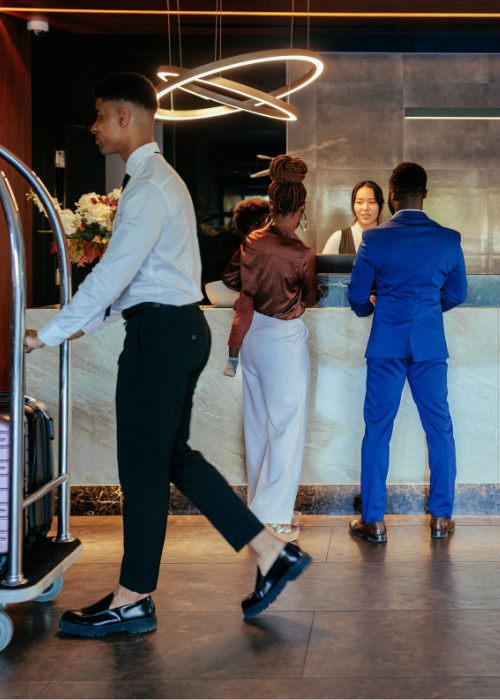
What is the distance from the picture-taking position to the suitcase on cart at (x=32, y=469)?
7.35 ft

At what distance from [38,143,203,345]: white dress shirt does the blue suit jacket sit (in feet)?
4.05

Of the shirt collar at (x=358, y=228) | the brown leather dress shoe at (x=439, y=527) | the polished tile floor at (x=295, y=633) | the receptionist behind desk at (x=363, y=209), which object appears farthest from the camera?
the shirt collar at (x=358, y=228)

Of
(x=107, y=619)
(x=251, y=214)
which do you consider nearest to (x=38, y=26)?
(x=251, y=214)

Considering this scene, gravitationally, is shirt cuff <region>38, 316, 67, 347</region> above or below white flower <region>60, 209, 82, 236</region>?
below

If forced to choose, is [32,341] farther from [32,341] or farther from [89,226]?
[89,226]

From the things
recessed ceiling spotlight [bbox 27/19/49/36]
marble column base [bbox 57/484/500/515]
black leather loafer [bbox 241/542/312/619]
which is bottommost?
marble column base [bbox 57/484/500/515]

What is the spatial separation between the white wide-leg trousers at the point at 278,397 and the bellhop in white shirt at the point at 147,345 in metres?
0.89

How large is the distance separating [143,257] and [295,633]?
1.27m

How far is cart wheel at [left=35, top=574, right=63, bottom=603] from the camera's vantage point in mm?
Answer: 2539

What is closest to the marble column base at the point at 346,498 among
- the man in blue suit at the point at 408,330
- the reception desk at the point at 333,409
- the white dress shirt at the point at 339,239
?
the reception desk at the point at 333,409

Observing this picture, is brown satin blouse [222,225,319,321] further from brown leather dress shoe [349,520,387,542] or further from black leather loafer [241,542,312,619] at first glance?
black leather loafer [241,542,312,619]

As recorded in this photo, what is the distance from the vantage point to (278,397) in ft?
10.4

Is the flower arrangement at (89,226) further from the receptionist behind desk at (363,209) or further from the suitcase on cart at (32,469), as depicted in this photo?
the receptionist behind desk at (363,209)

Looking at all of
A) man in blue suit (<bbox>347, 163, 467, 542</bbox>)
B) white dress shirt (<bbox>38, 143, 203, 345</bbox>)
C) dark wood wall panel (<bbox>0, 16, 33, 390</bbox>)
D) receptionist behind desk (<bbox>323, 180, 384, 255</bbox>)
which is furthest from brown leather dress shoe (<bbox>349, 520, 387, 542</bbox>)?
dark wood wall panel (<bbox>0, 16, 33, 390</bbox>)
